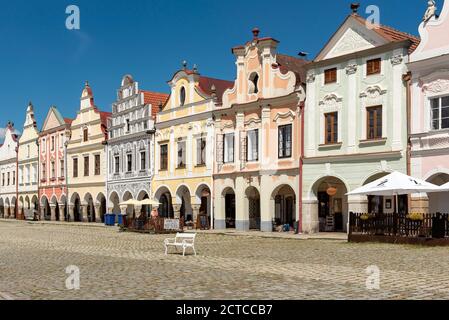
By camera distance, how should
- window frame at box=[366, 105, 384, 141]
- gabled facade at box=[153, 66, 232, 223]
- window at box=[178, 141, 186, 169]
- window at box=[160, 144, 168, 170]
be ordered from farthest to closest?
window at box=[160, 144, 168, 170]
window at box=[178, 141, 186, 169]
gabled facade at box=[153, 66, 232, 223]
window frame at box=[366, 105, 384, 141]

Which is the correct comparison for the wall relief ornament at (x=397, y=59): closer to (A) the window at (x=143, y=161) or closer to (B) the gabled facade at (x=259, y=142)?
(B) the gabled facade at (x=259, y=142)

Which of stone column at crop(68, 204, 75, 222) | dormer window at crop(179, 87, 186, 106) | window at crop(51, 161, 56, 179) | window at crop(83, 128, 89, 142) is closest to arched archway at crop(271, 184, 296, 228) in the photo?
dormer window at crop(179, 87, 186, 106)

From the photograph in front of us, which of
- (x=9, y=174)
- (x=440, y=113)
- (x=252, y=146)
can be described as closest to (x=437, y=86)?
(x=440, y=113)

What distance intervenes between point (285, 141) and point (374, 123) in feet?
19.8

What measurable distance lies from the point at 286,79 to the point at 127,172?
17.8 metres

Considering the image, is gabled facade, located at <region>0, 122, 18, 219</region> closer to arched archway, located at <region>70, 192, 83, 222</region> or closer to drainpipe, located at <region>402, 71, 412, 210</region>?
arched archway, located at <region>70, 192, 83, 222</region>

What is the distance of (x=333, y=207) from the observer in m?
33.6

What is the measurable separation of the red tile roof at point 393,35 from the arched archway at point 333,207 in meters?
7.70

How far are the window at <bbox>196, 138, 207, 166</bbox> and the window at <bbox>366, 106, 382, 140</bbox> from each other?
490 inches

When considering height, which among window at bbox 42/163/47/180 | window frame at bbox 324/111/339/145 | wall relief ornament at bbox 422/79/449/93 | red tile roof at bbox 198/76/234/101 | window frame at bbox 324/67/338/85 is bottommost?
window at bbox 42/163/47/180

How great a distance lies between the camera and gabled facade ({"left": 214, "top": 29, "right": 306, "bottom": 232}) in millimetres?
32812
